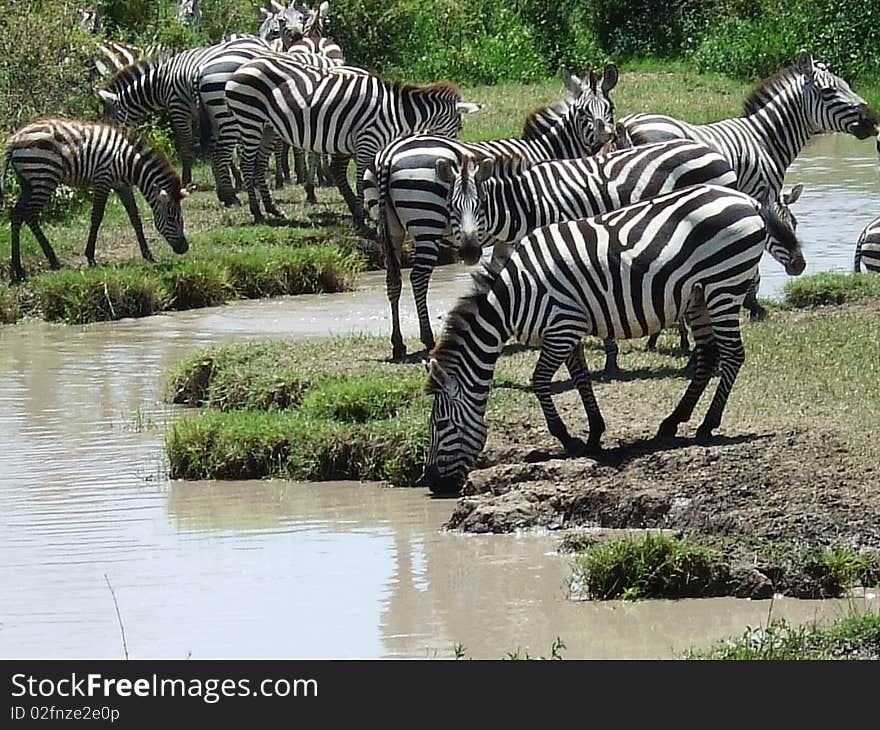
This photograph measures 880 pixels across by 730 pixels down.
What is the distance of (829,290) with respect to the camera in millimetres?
14219

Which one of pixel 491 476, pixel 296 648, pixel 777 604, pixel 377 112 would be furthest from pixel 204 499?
pixel 377 112

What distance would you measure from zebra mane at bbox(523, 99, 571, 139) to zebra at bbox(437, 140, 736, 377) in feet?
5.60

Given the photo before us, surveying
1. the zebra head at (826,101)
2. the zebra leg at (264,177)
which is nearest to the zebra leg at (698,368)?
the zebra head at (826,101)

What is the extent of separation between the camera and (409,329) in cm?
1434

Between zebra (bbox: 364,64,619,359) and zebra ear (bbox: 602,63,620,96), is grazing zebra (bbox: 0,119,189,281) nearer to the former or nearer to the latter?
zebra (bbox: 364,64,619,359)

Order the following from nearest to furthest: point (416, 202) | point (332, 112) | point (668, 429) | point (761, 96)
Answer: point (668, 429) < point (416, 202) < point (761, 96) < point (332, 112)

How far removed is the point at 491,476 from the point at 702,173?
3399mm

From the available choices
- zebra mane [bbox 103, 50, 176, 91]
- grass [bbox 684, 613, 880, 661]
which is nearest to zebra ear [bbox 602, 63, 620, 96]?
grass [bbox 684, 613, 880, 661]

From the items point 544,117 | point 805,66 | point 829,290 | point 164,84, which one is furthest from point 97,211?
point 829,290

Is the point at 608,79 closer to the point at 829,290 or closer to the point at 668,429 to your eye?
the point at 829,290

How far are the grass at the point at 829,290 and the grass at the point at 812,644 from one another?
719 cm

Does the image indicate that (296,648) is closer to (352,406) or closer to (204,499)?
(204,499)

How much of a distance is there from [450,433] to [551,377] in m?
0.62

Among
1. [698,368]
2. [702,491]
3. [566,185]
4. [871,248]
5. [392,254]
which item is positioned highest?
[566,185]
